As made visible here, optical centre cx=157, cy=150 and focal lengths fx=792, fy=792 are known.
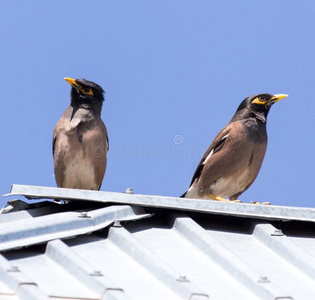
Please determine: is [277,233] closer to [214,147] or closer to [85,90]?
[214,147]

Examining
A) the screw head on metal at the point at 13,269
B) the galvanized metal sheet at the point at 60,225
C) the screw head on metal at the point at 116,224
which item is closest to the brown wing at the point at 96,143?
the galvanized metal sheet at the point at 60,225

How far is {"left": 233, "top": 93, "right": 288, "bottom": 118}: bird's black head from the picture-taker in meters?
9.26

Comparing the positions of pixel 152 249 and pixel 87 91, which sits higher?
pixel 87 91

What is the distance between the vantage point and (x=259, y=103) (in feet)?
30.6

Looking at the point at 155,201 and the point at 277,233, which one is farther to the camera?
the point at 155,201

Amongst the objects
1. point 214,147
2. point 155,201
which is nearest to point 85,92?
point 214,147

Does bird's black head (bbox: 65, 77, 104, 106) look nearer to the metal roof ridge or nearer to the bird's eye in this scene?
the bird's eye

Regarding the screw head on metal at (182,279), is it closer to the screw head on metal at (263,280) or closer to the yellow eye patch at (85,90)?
the screw head on metal at (263,280)

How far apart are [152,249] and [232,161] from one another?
4.91 m

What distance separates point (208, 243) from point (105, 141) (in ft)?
16.1

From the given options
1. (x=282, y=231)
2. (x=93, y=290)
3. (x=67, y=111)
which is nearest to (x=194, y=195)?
(x=67, y=111)

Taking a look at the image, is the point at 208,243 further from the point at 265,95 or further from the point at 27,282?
the point at 265,95

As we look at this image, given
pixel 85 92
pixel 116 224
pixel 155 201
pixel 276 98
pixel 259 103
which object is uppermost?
pixel 276 98

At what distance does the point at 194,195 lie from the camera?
351 inches
